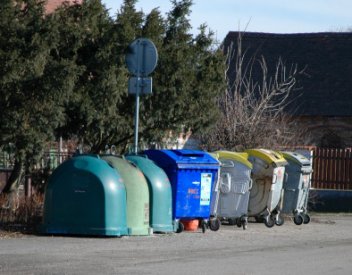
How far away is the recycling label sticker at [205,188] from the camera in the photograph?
1700 centimetres

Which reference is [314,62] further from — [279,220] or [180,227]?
[180,227]

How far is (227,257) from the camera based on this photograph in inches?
538

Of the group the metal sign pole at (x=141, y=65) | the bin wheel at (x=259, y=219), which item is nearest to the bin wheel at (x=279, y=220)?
the bin wheel at (x=259, y=219)

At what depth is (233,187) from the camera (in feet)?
60.0

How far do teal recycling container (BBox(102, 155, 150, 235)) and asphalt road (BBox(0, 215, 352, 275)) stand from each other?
0.25m

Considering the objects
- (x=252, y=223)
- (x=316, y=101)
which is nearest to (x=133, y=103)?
(x=252, y=223)

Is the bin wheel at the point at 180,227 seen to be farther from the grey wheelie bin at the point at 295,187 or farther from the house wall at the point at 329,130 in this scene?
the house wall at the point at 329,130

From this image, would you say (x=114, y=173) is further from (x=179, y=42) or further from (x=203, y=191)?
(x=179, y=42)

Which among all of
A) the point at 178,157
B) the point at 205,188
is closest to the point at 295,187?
the point at 205,188

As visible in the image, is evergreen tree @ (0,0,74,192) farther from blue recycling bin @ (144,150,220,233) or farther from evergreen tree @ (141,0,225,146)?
evergreen tree @ (141,0,225,146)

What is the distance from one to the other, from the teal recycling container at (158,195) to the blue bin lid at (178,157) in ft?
1.45

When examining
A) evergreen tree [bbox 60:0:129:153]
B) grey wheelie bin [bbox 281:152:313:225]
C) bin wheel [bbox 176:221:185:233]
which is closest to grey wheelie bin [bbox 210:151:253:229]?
bin wheel [bbox 176:221:185:233]

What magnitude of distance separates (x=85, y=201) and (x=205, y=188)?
292 centimetres

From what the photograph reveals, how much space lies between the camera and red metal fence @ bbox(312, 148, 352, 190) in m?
28.7
